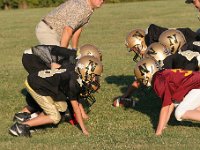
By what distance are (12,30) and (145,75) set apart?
737 inches

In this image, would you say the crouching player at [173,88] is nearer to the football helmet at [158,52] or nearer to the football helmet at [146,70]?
the football helmet at [146,70]

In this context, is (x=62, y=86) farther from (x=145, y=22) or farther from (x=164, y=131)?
(x=145, y=22)

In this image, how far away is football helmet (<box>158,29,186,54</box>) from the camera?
824cm

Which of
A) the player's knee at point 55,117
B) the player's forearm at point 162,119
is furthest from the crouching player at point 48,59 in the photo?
the player's forearm at point 162,119

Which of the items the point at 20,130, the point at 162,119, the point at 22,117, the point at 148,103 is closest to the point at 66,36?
the point at 22,117

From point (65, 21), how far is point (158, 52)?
5.36ft

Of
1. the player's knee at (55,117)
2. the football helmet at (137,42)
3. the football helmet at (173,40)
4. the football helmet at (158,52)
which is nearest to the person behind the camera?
the player's knee at (55,117)

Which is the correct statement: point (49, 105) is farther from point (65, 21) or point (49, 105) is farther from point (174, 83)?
point (174, 83)

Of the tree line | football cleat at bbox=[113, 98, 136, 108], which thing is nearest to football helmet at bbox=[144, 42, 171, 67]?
football cleat at bbox=[113, 98, 136, 108]

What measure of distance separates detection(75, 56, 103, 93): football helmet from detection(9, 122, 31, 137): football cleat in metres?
0.99

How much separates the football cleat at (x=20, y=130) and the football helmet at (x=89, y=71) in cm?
99

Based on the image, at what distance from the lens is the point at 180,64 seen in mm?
8000

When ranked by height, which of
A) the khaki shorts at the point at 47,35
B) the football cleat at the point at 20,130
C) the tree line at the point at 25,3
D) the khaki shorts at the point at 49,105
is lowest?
the tree line at the point at 25,3

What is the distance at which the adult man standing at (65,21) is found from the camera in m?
8.53
